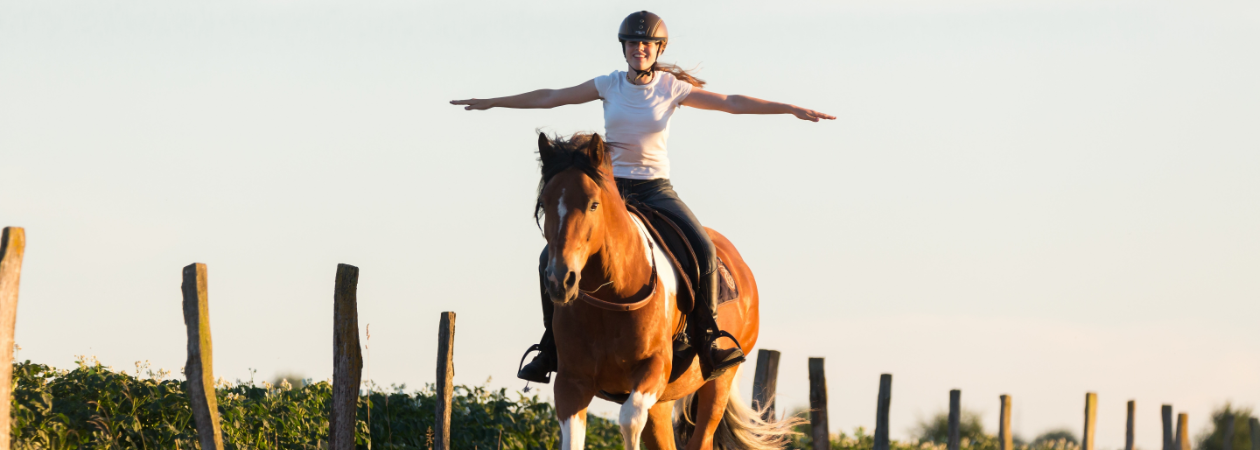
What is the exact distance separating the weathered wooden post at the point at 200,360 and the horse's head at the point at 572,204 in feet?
7.78

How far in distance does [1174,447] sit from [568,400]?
21556 mm

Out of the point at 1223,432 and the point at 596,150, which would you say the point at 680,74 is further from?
the point at 1223,432

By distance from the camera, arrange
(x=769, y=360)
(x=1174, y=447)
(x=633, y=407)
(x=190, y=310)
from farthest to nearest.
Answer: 1. (x=1174, y=447)
2. (x=769, y=360)
3. (x=190, y=310)
4. (x=633, y=407)

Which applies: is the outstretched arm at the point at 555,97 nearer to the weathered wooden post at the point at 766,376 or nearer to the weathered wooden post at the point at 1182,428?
the weathered wooden post at the point at 766,376

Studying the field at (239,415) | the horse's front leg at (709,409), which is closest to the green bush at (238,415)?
the field at (239,415)

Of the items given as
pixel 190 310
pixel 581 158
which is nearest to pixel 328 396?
pixel 190 310

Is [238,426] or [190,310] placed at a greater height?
[190,310]

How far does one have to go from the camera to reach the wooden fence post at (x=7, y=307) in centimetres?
581

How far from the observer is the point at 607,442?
531 inches

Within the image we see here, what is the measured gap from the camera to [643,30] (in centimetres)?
747

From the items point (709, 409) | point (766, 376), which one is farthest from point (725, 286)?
point (766, 376)

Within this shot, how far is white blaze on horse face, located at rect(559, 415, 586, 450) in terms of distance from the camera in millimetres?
6516

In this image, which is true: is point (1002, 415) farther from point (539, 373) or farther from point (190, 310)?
point (190, 310)

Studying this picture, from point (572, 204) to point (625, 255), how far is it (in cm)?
70
